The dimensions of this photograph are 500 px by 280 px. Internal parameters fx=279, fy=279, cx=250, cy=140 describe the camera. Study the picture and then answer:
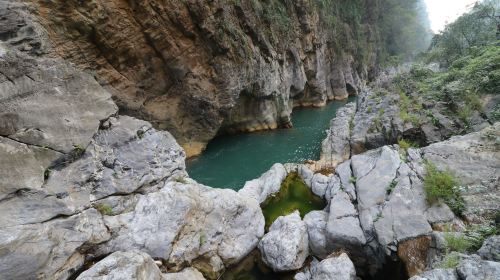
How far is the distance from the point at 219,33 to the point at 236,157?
7.15 m

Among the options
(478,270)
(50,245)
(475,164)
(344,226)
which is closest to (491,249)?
(478,270)

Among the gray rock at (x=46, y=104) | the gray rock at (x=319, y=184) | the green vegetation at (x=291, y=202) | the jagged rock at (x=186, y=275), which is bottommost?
the jagged rock at (x=186, y=275)

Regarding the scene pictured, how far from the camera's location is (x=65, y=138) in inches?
265

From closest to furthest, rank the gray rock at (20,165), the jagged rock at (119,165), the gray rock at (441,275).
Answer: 1. the gray rock at (441,275)
2. the gray rock at (20,165)
3. the jagged rock at (119,165)

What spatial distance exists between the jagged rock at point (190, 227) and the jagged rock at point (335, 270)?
2.02 metres

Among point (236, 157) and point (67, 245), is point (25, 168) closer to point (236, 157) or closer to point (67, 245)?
point (67, 245)

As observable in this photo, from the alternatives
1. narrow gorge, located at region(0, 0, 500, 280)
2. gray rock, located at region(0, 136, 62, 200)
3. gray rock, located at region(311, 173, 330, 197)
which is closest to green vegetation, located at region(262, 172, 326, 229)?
narrow gorge, located at region(0, 0, 500, 280)

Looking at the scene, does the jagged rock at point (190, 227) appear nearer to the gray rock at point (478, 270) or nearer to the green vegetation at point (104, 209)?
the green vegetation at point (104, 209)

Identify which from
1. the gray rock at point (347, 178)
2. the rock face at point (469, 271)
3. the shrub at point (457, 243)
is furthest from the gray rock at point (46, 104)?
the shrub at point (457, 243)

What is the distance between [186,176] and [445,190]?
725 cm

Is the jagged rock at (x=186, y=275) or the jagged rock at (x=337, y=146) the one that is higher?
the jagged rock at (x=337, y=146)

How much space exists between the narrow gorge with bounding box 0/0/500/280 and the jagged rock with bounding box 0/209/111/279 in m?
0.02

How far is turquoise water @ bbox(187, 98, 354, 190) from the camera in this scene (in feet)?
46.3

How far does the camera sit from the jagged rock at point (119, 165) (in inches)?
250
